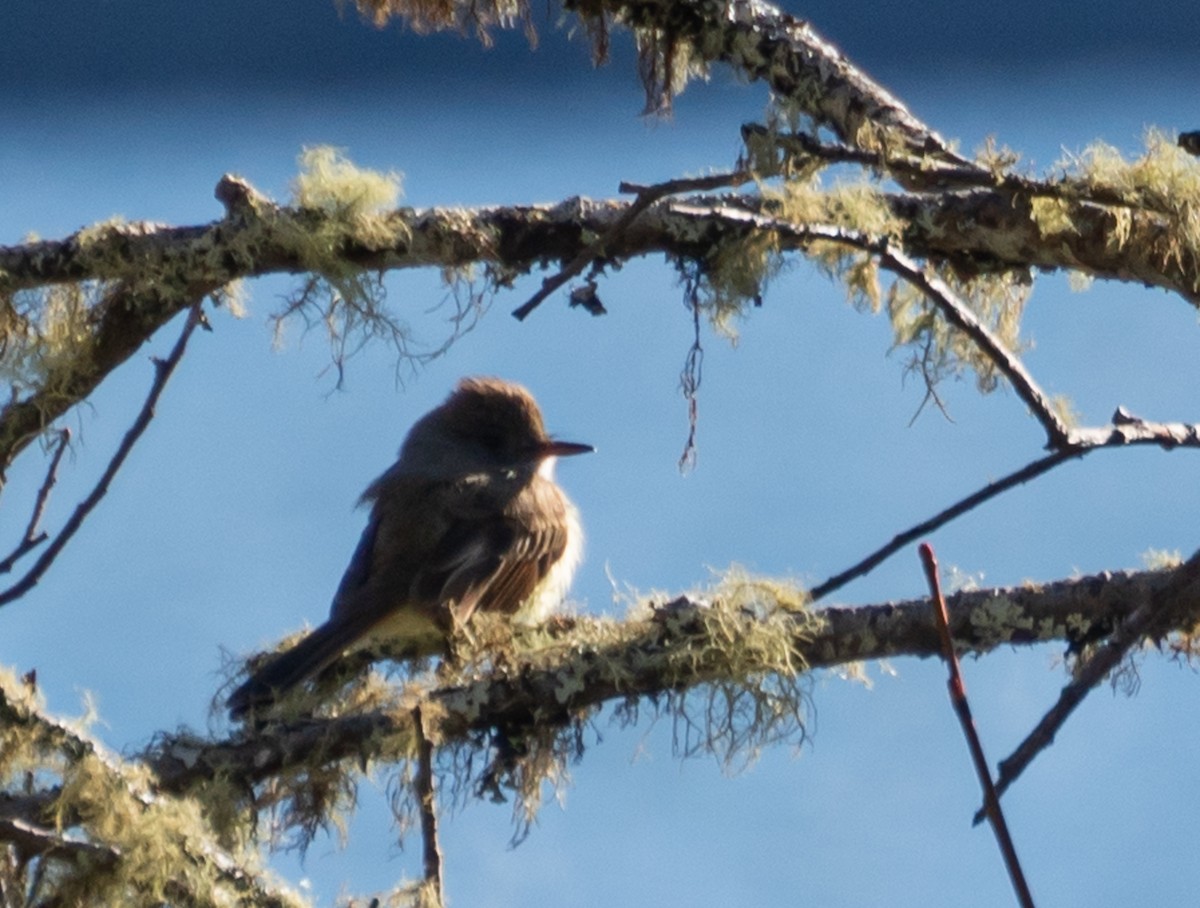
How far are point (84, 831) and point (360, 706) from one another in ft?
2.59

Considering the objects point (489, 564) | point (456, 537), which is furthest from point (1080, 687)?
point (456, 537)

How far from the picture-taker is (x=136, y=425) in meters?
3.78

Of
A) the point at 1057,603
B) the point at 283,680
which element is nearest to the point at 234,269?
the point at 283,680

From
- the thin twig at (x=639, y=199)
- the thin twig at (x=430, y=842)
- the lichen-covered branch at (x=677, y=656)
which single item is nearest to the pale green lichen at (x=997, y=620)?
the lichen-covered branch at (x=677, y=656)

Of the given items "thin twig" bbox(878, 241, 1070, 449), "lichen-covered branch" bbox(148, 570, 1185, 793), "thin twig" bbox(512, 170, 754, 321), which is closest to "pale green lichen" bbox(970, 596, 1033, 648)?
"lichen-covered branch" bbox(148, 570, 1185, 793)

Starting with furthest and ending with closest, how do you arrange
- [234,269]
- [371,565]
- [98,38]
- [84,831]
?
[371,565] < [98,38] < [234,269] < [84,831]

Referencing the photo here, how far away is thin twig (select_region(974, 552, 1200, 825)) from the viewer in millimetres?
1749

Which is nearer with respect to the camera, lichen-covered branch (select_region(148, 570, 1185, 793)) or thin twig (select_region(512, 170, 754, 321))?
thin twig (select_region(512, 170, 754, 321))

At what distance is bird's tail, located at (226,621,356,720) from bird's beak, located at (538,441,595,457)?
1.48m

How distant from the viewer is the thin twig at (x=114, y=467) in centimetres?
347

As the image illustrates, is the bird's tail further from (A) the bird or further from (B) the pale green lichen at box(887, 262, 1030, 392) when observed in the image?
(B) the pale green lichen at box(887, 262, 1030, 392)

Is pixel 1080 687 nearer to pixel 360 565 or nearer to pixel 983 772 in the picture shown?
pixel 983 772

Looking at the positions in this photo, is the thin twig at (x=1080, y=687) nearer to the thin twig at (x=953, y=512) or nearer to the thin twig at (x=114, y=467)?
the thin twig at (x=953, y=512)

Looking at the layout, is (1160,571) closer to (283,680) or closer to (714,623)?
(714,623)
